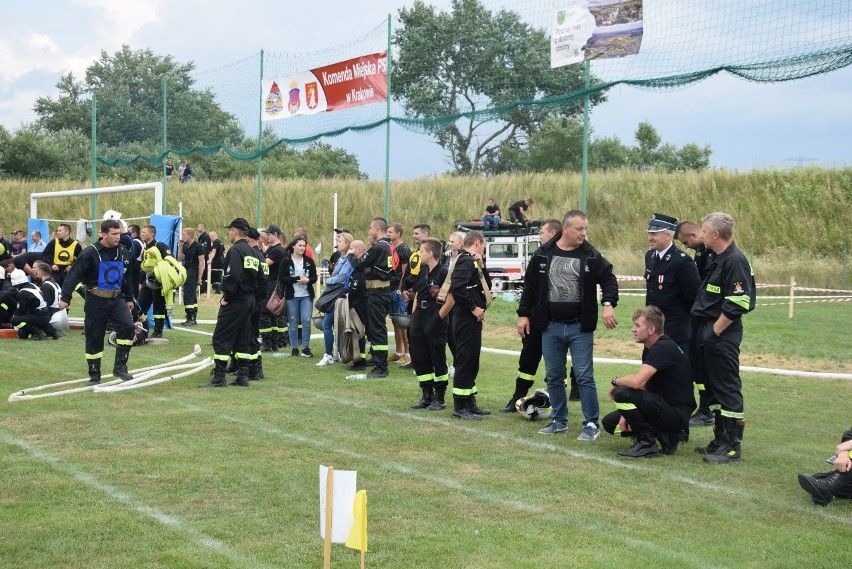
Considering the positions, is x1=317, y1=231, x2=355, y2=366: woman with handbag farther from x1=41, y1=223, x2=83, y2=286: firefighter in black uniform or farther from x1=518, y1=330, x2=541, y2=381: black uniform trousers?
x1=41, y1=223, x2=83, y2=286: firefighter in black uniform

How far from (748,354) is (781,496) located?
8.82 meters

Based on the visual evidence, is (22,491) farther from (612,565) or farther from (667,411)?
(667,411)

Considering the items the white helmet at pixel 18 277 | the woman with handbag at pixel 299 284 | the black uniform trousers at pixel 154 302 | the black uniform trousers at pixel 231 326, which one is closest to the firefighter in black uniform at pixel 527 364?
the black uniform trousers at pixel 231 326

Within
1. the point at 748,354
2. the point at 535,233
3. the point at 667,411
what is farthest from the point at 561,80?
the point at 667,411

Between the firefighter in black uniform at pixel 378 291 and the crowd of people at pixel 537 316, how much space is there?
0.02 meters

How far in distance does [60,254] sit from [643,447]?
542 inches

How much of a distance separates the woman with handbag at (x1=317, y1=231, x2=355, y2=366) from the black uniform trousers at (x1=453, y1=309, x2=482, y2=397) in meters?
4.07

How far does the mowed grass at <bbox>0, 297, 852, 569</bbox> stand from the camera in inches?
230

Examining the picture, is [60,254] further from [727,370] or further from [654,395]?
[727,370]

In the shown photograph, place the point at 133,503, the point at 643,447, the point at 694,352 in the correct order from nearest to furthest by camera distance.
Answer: the point at 133,503, the point at 643,447, the point at 694,352

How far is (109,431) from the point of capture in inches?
365

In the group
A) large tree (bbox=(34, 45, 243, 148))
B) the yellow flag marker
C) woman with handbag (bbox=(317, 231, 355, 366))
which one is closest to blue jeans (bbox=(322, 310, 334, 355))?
woman with handbag (bbox=(317, 231, 355, 366))

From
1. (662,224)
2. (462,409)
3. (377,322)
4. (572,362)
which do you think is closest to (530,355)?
(462,409)

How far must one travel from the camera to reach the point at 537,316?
30.9 feet
